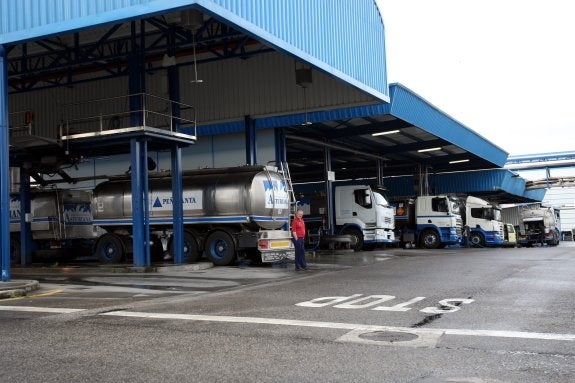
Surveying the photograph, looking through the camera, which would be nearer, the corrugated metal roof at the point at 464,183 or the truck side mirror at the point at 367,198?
the truck side mirror at the point at 367,198

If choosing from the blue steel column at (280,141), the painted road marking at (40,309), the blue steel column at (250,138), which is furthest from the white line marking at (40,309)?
the blue steel column at (280,141)

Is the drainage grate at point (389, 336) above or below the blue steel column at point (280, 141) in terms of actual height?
below

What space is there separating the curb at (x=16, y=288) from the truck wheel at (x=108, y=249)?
6.94 meters

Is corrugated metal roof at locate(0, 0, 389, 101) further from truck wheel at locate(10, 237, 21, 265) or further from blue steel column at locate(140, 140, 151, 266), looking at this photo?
truck wheel at locate(10, 237, 21, 265)

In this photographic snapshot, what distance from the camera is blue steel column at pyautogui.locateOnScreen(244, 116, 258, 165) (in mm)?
25375

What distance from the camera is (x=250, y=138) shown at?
1000 inches

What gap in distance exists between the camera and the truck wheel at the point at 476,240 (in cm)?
3569

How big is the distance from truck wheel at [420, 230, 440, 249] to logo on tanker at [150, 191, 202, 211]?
1803 cm

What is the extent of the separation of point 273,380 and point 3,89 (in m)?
12.2

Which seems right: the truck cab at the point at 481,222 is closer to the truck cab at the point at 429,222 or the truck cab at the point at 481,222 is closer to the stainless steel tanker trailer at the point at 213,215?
the truck cab at the point at 429,222

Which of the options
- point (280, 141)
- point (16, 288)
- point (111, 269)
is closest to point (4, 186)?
point (16, 288)

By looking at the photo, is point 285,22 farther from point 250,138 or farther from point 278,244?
point 250,138

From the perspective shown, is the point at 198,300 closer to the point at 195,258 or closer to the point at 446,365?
the point at 446,365

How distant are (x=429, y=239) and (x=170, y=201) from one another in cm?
1850
